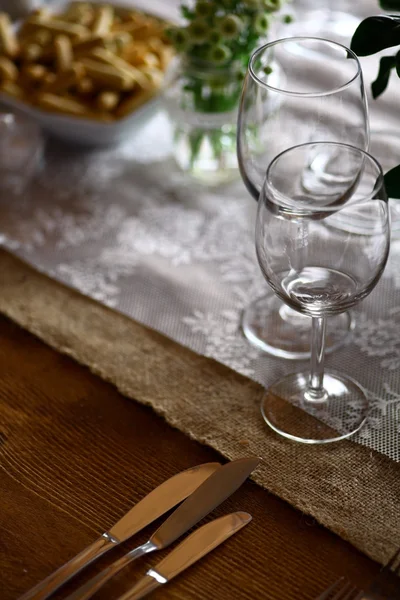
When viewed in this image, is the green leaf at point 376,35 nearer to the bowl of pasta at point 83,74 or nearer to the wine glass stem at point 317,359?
the wine glass stem at point 317,359

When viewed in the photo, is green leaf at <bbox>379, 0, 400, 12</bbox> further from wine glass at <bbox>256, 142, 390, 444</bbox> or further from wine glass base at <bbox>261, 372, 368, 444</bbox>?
wine glass base at <bbox>261, 372, 368, 444</bbox>

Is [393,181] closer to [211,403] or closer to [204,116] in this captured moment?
[211,403]

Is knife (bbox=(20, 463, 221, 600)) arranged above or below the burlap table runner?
below

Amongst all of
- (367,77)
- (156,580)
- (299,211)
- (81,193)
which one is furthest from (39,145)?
(156,580)

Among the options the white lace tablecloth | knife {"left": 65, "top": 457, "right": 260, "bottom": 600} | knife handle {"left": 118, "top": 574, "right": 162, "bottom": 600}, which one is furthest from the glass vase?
knife handle {"left": 118, "top": 574, "right": 162, "bottom": 600}

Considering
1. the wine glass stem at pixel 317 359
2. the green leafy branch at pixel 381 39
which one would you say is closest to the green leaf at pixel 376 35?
the green leafy branch at pixel 381 39

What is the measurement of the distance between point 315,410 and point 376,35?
331 millimetres

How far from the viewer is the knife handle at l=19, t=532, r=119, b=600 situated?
0.53 metres

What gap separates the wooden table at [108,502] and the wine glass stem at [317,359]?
0.11 metres

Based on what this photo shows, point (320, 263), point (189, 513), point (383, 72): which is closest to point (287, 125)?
point (383, 72)

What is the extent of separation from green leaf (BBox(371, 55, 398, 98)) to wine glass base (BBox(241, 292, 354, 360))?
228mm

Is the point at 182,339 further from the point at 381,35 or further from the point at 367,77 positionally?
the point at 367,77

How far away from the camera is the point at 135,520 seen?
58 cm

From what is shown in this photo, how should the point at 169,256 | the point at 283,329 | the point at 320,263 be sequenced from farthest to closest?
the point at 169,256
the point at 283,329
the point at 320,263
